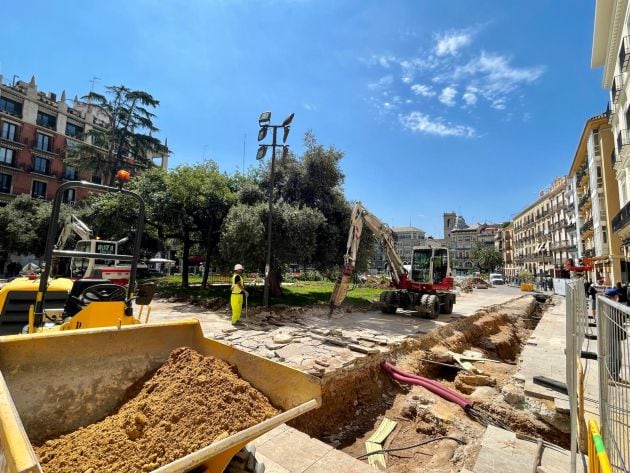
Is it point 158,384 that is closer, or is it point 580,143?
point 158,384

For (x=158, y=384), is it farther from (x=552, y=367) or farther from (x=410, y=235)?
(x=410, y=235)

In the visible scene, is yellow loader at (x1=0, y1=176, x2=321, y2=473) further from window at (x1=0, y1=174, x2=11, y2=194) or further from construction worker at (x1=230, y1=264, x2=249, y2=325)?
window at (x1=0, y1=174, x2=11, y2=194)

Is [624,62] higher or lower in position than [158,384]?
higher

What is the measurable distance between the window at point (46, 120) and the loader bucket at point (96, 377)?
4735cm

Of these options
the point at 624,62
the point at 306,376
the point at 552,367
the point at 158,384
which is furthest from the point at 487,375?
the point at 624,62

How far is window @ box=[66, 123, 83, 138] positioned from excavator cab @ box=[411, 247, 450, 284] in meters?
44.0

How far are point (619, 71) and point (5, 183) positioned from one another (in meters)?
51.8

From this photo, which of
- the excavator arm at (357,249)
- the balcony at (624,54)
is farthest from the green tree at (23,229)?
the balcony at (624,54)

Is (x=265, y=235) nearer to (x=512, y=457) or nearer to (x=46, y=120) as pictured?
(x=512, y=457)

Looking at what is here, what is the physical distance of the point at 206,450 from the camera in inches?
72.9

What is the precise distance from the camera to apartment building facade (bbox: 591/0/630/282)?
17375mm

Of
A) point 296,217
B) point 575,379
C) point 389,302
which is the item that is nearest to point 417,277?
point 389,302

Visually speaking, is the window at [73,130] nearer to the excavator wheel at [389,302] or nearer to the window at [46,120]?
the window at [46,120]

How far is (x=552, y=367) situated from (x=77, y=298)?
8.44 m
